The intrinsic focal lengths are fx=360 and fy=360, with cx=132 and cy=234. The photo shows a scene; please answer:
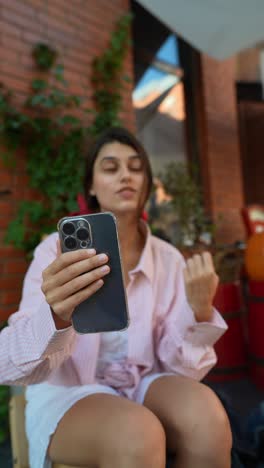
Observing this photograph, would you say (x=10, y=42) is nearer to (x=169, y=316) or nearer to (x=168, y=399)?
(x=169, y=316)

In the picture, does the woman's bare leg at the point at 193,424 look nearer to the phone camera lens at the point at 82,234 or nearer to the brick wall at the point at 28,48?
the phone camera lens at the point at 82,234

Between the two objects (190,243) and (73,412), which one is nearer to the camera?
(73,412)

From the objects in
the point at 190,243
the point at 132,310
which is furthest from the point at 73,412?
the point at 190,243

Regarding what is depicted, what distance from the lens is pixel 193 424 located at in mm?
875

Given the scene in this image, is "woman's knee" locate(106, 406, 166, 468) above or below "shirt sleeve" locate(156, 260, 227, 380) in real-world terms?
below

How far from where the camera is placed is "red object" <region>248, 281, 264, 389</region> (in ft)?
6.50

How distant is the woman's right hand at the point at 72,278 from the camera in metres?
0.68

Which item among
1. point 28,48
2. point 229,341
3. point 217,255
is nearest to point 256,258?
point 217,255

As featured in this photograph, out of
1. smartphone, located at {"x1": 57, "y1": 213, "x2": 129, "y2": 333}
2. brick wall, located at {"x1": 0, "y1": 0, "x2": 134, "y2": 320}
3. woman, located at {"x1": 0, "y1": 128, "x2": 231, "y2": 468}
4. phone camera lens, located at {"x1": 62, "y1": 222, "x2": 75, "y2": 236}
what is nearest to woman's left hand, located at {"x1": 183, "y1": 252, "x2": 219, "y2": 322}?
woman, located at {"x1": 0, "y1": 128, "x2": 231, "y2": 468}

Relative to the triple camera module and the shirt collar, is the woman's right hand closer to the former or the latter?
the triple camera module

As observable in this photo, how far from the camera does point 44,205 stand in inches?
83.5

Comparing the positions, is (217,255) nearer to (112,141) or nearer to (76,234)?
(112,141)

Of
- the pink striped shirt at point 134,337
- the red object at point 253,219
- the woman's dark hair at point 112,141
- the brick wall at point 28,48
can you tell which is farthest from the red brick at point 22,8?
the red object at point 253,219

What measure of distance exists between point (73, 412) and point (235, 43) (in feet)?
9.67
